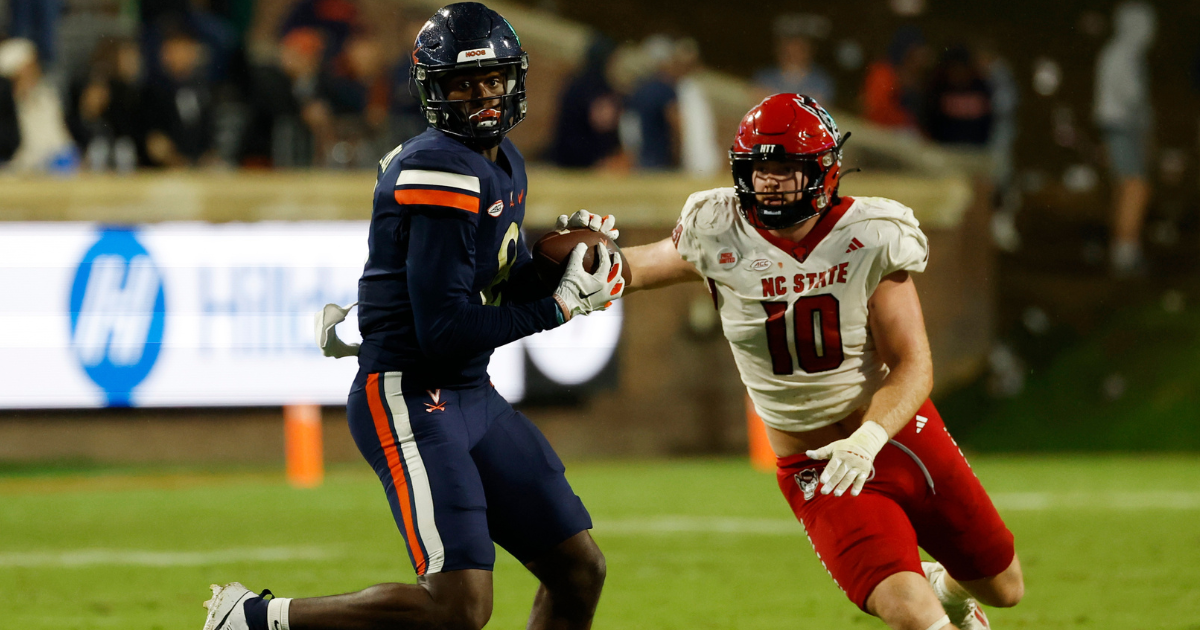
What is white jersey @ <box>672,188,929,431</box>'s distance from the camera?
4219 millimetres

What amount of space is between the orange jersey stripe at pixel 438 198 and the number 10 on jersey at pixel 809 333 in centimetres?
96

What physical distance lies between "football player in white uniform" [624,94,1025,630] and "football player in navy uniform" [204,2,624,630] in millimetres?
391

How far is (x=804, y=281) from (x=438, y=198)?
1.10 metres

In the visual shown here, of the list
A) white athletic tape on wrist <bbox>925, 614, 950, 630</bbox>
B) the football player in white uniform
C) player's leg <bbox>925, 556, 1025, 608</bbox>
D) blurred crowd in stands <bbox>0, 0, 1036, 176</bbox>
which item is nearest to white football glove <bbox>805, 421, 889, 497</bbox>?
the football player in white uniform

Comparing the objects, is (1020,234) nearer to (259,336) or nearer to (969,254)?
(969,254)

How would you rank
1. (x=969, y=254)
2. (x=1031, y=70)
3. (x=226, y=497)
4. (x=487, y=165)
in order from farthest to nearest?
(x=1031, y=70) < (x=969, y=254) < (x=226, y=497) < (x=487, y=165)

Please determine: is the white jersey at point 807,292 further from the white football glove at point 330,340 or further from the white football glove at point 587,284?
the white football glove at point 330,340

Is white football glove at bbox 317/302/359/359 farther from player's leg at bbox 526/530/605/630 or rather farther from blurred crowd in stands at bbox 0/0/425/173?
blurred crowd in stands at bbox 0/0/425/173

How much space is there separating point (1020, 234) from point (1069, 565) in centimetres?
772

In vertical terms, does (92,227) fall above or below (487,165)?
below

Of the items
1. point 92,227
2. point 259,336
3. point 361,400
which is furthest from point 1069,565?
point 92,227

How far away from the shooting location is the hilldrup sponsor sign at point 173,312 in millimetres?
10492

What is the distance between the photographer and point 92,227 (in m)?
10.7

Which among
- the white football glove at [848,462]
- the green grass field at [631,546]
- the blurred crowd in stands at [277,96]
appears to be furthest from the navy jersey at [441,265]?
the blurred crowd in stands at [277,96]
